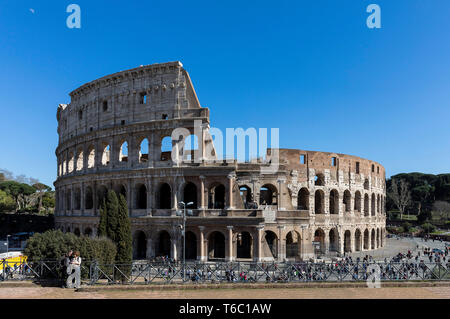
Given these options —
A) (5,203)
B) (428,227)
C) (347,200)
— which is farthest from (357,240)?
(5,203)

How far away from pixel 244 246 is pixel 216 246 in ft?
10.1

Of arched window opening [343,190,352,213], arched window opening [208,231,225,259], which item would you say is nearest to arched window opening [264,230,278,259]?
arched window opening [208,231,225,259]

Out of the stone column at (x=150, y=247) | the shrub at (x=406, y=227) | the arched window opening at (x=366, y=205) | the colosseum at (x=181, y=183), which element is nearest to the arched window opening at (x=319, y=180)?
the colosseum at (x=181, y=183)

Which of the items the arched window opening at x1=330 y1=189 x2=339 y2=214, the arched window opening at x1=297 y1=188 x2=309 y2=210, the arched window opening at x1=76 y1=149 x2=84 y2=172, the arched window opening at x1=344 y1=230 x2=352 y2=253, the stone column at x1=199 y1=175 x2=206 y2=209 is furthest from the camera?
the arched window opening at x1=344 y1=230 x2=352 y2=253

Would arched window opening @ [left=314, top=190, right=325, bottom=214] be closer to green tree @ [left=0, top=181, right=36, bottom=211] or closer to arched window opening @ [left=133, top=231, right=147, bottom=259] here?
arched window opening @ [left=133, top=231, right=147, bottom=259]

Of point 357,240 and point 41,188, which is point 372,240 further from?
point 41,188

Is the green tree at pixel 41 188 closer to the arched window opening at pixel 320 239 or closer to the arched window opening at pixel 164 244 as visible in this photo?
the arched window opening at pixel 164 244

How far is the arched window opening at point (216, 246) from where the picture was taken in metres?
28.9

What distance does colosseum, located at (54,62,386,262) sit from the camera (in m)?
27.2

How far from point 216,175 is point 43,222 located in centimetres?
4170

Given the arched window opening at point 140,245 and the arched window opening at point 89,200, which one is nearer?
the arched window opening at point 140,245

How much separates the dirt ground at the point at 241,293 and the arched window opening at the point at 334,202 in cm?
2286

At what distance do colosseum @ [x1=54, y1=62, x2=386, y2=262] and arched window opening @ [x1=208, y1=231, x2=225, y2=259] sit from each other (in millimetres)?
94
